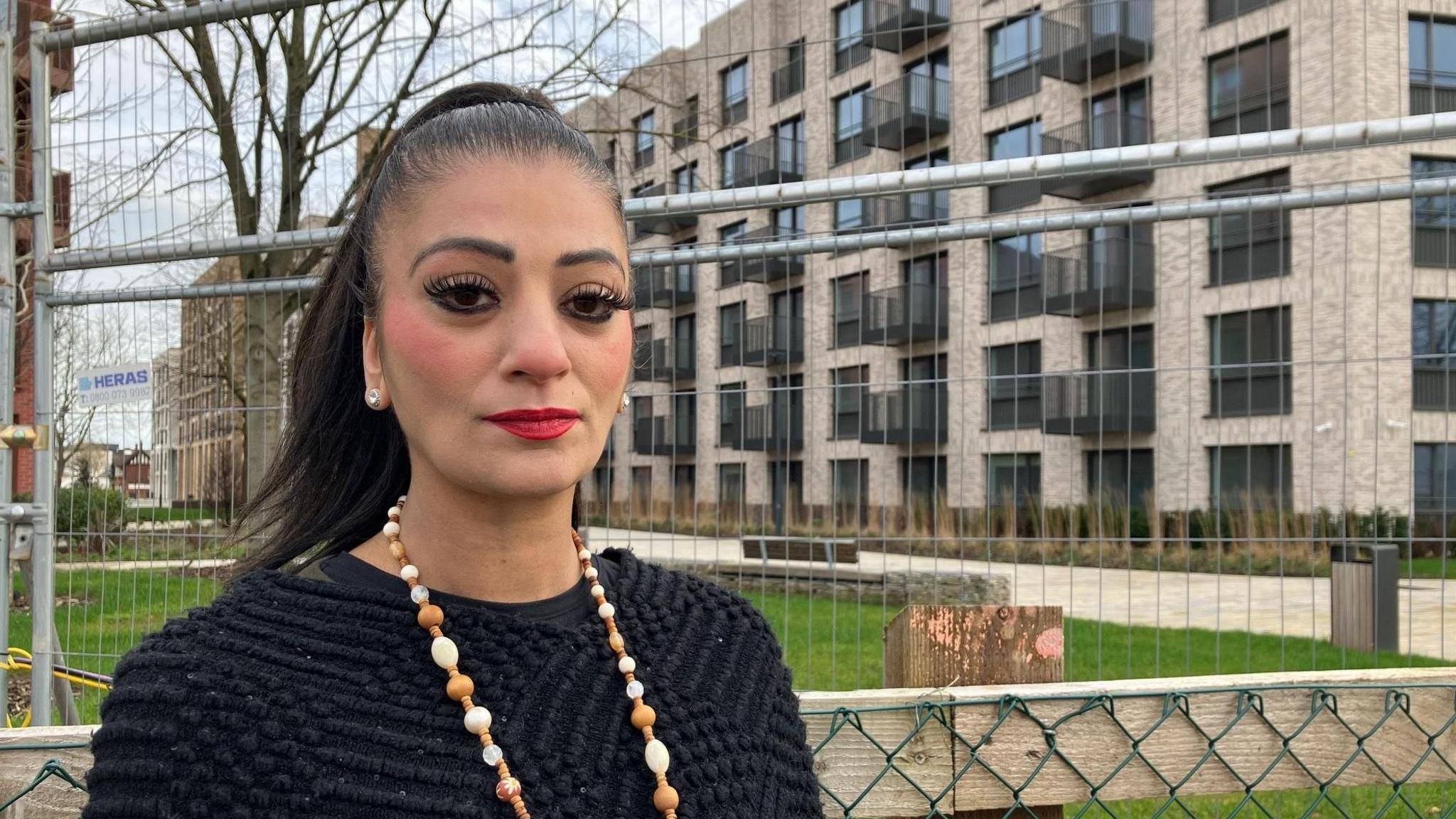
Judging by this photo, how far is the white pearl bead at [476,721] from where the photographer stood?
1247 millimetres

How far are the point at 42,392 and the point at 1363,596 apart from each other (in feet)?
21.7

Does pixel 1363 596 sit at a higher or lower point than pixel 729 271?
lower

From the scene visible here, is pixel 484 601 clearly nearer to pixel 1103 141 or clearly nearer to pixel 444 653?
pixel 444 653

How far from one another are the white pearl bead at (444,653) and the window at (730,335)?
3.15 m

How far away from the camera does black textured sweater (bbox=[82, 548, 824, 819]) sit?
3.80 ft

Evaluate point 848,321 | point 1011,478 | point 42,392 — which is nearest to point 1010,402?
point 1011,478

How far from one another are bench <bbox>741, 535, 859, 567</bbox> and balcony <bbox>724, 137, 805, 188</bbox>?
1.76m

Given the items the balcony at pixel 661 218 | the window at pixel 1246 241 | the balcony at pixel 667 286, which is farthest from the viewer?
the window at pixel 1246 241

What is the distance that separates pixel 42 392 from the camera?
4.05m

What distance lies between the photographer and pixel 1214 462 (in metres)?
5.41

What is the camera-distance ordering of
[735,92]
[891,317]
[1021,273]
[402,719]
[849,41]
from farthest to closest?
[1021,273]
[849,41]
[891,317]
[735,92]
[402,719]

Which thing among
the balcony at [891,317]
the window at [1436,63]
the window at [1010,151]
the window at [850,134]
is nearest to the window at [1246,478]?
the balcony at [891,317]

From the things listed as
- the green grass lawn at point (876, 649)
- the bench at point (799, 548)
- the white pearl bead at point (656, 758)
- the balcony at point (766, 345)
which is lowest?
the green grass lawn at point (876, 649)

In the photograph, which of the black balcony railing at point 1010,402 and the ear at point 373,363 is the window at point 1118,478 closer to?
the black balcony railing at point 1010,402
